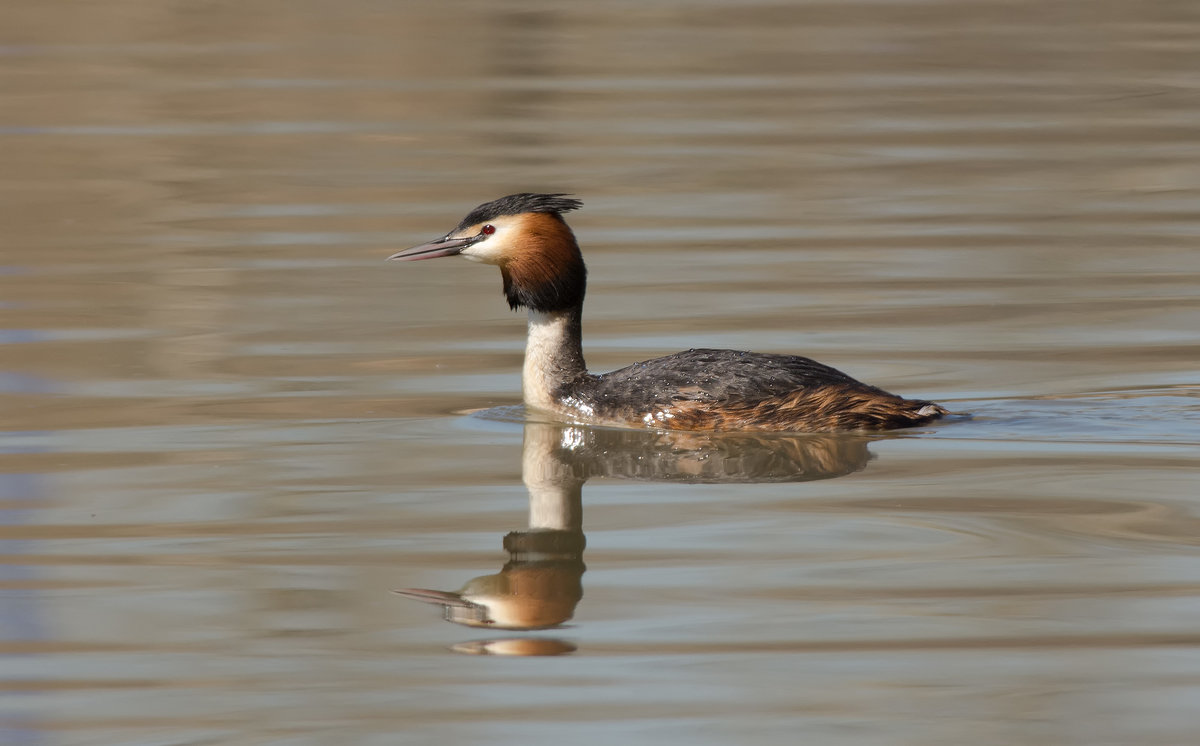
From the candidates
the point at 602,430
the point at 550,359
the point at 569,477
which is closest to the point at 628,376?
the point at 602,430

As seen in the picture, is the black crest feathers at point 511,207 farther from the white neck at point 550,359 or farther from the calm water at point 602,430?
the calm water at point 602,430

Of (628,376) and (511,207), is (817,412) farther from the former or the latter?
(511,207)

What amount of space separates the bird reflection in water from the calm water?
0.03m

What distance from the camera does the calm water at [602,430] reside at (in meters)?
5.83

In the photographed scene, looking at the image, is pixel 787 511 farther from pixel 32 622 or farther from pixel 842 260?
pixel 842 260

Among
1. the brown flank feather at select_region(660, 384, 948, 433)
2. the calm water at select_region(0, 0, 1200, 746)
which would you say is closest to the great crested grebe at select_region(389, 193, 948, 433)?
the brown flank feather at select_region(660, 384, 948, 433)

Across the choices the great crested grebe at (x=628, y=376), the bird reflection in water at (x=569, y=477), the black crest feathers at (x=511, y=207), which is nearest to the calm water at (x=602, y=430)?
the bird reflection in water at (x=569, y=477)

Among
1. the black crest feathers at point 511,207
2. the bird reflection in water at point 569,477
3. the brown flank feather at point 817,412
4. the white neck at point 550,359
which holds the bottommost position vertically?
the bird reflection in water at point 569,477

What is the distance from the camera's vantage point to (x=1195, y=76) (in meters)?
20.5

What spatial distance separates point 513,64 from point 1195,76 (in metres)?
6.81

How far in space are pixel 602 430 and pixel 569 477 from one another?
2.51 feet

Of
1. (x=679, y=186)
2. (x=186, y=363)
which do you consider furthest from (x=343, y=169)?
(x=186, y=363)

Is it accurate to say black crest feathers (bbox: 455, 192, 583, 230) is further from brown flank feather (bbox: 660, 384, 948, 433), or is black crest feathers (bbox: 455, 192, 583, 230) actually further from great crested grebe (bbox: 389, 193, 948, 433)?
brown flank feather (bbox: 660, 384, 948, 433)

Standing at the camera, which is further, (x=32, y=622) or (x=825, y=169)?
(x=825, y=169)
